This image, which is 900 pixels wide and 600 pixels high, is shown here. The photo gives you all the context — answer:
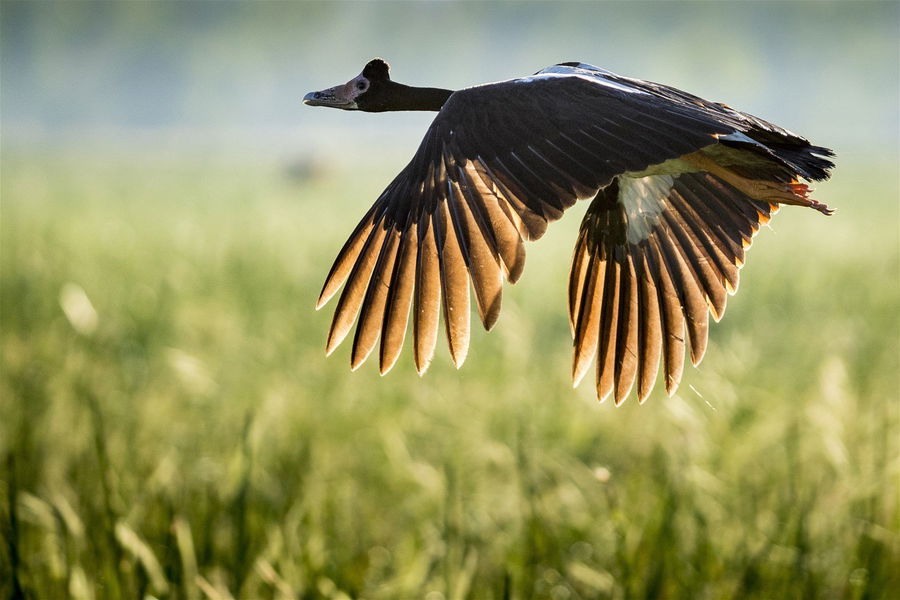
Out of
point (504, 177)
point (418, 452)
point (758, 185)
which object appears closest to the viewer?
point (504, 177)

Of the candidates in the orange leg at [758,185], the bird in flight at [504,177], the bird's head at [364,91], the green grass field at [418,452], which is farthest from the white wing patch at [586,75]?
the green grass field at [418,452]

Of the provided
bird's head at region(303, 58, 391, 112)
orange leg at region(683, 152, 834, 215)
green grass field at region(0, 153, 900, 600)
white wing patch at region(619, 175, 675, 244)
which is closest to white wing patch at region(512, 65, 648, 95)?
orange leg at region(683, 152, 834, 215)

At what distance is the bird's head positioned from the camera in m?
3.60

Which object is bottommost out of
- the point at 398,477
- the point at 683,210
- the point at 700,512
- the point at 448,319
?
the point at 398,477

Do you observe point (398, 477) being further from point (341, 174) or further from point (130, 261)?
point (341, 174)

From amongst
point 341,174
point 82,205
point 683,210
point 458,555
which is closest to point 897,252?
point 683,210

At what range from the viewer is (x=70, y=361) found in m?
4.93

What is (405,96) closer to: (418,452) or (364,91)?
(364,91)

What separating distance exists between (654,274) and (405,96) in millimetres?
1022

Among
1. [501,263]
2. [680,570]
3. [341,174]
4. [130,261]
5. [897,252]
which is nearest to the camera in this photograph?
[501,263]

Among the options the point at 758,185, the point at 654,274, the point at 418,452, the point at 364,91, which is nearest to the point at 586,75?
the point at 758,185

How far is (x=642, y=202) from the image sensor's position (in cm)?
363

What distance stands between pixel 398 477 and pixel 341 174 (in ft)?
61.3

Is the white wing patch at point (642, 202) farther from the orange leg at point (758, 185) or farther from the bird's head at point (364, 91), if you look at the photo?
the bird's head at point (364, 91)
